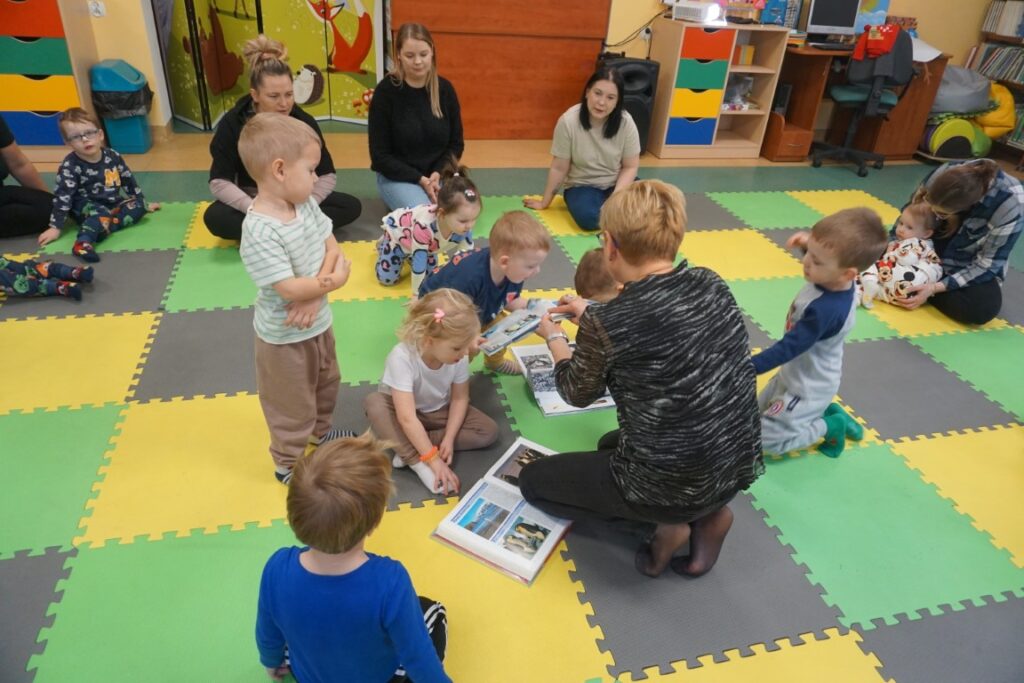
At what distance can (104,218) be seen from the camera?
4258mm

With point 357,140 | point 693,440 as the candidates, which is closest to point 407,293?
point 693,440

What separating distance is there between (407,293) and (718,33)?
4.23 meters

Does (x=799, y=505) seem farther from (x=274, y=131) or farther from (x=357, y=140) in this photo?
(x=357, y=140)

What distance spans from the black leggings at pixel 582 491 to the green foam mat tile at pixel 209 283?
7.10 ft

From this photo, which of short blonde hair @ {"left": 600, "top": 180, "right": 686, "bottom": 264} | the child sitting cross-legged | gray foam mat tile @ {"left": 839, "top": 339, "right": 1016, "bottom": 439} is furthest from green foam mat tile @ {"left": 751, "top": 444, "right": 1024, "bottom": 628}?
the child sitting cross-legged

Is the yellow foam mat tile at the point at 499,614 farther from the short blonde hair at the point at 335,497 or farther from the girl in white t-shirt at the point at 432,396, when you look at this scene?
the short blonde hair at the point at 335,497

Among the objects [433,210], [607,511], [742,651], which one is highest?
[433,210]

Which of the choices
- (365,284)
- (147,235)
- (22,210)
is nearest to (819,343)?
(365,284)

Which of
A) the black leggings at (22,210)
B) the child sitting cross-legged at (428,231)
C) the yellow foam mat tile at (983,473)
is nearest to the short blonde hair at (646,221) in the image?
the child sitting cross-legged at (428,231)

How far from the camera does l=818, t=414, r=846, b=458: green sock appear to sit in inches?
114

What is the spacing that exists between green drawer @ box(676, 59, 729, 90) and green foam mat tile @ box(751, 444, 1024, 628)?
4497 mm

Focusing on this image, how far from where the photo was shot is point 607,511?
88.7 inches

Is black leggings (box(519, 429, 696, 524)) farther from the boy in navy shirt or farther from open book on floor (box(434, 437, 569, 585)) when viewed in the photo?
the boy in navy shirt

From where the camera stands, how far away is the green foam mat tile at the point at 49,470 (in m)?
2.30
